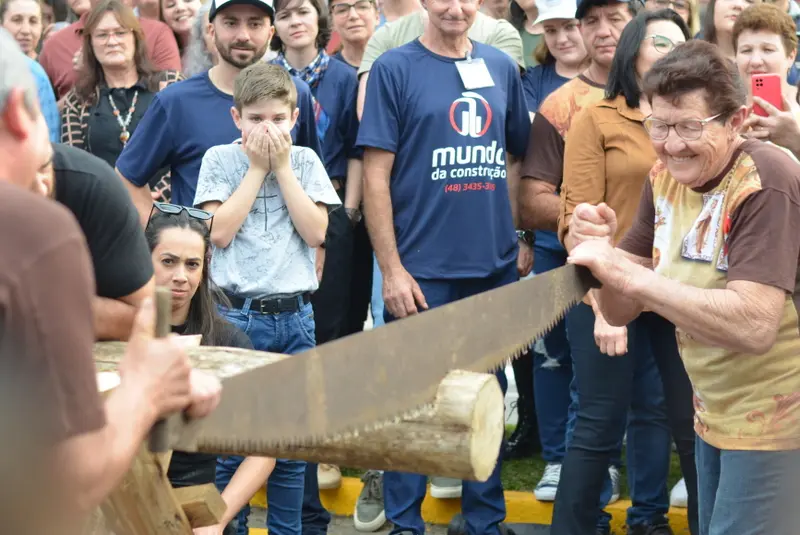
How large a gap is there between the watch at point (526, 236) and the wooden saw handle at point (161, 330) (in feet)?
12.5

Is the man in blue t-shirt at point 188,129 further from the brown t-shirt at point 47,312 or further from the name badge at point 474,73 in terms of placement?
the brown t-shirt at point 47,312

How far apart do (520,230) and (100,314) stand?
10.1 ft

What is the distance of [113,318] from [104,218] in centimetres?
27

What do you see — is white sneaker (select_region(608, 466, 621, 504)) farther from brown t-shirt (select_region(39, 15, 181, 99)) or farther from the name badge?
brown t-shirt (select_region(39, 15, 181, 99))

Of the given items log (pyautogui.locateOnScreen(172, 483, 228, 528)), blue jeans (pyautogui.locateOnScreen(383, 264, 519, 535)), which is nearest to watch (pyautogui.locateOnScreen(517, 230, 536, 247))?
blue jeans (pyautogui.locateOnScreen(383, 264, 519, 535))

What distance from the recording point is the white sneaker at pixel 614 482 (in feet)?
19.5

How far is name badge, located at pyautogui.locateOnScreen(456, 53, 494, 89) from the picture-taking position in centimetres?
557

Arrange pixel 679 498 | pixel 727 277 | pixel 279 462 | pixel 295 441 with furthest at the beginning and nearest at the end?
pixel 679 498, pixel 279 462, pixel 727 277, pixel 295 441

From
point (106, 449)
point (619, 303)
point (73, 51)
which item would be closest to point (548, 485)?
point (619, 303)

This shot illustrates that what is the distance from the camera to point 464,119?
5523 millimetres

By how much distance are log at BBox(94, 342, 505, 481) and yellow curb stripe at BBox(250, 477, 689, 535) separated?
10.1 feet

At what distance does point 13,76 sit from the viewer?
2.13 m

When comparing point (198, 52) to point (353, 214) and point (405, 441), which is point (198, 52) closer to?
point (353, 214)

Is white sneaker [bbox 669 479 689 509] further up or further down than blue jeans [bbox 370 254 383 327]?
further down
